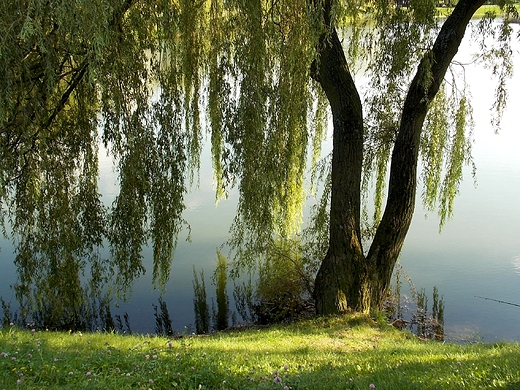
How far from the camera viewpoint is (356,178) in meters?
6.96

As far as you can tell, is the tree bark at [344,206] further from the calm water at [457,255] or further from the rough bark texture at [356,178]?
the calm water at [457,255]

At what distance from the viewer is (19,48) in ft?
16.8

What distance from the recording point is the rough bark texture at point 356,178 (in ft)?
22.0

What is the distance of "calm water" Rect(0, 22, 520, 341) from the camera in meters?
8.50

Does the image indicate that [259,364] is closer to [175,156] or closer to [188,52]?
[175,156]

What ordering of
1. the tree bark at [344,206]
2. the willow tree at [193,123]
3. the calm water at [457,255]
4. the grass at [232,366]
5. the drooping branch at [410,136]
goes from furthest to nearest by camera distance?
the calm water at [457,255]
the tree bark at [344,206]
the drooping branch at [410,136]
the willow tree at [193,123]
the grass at [232,366]

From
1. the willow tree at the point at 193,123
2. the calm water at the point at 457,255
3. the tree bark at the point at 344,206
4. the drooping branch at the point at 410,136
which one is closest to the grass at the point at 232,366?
the tree bark at the point at 344,206

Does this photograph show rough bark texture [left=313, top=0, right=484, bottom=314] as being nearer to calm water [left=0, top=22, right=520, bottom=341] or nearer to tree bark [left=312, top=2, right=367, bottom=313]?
tree bark [left=312, top=2, right=367, bottom=313]

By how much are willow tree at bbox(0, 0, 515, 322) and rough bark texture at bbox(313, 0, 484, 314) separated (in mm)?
18

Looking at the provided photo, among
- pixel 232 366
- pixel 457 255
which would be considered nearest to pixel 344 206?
pixel 232 366

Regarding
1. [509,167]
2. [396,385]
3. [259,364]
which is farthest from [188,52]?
[509,167]

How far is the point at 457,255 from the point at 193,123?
19.8 ft

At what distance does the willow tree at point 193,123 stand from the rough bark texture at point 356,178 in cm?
2

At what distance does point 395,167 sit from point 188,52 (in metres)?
3.11
